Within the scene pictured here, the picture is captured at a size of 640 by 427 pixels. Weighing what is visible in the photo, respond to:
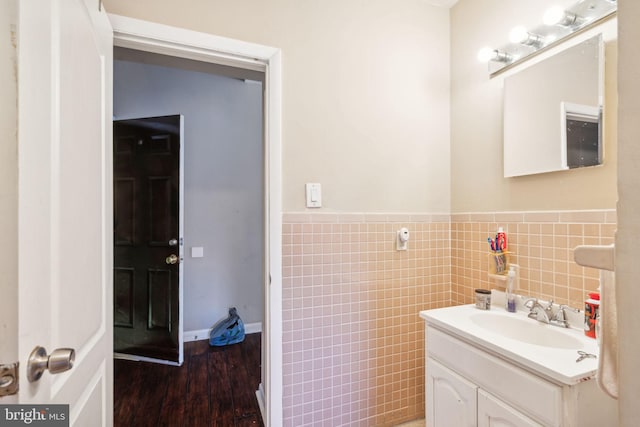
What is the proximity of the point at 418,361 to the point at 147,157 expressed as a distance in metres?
2.53

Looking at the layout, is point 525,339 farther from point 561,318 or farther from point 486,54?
point 486,54

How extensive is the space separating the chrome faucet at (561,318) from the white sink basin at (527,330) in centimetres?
3

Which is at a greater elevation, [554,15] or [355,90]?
[554,15]

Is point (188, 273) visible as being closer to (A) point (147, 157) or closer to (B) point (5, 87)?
(A) point (147, 157)

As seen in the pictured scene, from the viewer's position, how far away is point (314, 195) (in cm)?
153

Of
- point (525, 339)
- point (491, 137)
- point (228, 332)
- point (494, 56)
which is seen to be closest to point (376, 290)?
point (525, 339)

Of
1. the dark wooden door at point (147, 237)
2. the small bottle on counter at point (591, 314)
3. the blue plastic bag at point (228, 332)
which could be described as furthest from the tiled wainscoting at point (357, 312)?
the blue plastic bag at point (228, 332)

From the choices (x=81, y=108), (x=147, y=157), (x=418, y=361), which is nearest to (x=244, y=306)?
(x=147, y=157)

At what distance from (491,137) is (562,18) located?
543mm

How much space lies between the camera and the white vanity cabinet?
0.88 meters

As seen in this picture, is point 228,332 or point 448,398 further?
point 228,332

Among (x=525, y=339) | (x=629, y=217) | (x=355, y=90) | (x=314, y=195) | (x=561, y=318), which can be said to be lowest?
(x=525, y=339)

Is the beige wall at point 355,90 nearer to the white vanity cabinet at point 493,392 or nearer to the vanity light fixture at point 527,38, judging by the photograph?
the vanity light fixture at point 527,38

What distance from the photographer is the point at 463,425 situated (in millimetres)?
1196
